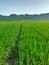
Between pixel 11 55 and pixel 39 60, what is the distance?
7.24 ft

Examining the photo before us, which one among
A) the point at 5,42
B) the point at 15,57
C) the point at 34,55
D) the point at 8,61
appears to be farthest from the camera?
the point at 5,42

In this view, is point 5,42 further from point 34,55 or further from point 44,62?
point 44,62

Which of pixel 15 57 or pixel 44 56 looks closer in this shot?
pixel 44 56

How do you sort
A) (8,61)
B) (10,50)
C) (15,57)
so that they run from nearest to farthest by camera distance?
(8,61) → (15,57) → (10,50)

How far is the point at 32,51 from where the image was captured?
775cm

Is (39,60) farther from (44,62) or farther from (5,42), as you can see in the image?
(5,42)

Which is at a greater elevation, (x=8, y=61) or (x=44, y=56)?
(x=44, y=56)

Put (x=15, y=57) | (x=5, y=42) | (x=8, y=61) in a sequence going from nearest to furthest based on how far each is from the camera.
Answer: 1. (x=8, y=61)
2. (x=15, y=57)
3. (x=5, y=42)

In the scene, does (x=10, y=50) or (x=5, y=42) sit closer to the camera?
(x=10, y=50)

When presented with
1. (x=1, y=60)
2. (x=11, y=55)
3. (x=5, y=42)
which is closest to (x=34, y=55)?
(x=1, y=60)

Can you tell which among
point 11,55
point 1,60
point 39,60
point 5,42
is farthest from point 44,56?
point 5,42

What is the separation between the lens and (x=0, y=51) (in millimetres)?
8797

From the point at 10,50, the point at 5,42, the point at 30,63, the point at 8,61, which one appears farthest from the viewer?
the point at 5,42

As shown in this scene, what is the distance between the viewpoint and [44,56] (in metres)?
7.12
